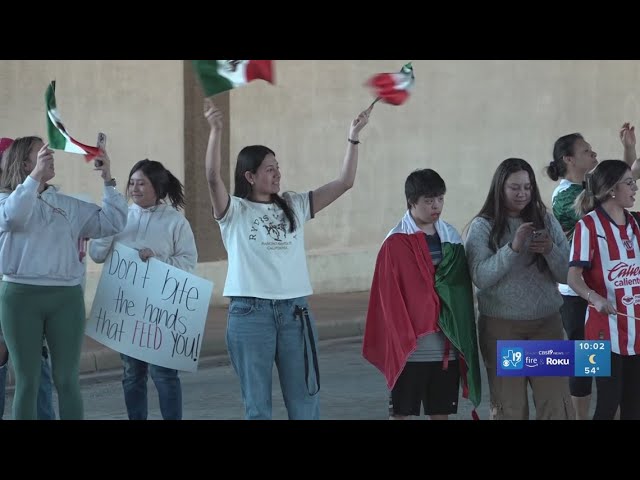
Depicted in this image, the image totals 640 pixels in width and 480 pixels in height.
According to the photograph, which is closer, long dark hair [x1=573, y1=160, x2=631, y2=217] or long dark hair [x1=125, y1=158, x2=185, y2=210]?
long dark hair [x1=573, y1=160, x2=631, y2=217]

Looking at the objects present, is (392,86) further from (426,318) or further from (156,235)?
(156,235)

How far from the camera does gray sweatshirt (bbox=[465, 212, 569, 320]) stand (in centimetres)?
656

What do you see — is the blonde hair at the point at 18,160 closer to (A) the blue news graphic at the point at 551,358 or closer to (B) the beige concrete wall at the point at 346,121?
(A) the blue news graphic at the point at 551,358

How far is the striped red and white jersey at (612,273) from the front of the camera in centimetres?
→ 662

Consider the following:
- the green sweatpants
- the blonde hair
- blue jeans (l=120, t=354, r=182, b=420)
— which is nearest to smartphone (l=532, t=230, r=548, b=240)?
blue jeans (l=120, t=354, r=182, b=420)

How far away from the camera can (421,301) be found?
21.5ft

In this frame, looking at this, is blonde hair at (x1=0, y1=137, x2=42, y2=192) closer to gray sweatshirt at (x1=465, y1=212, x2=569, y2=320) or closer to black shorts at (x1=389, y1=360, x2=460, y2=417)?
black shorts at (x1=389, y1=360, x2=460, y2=417)

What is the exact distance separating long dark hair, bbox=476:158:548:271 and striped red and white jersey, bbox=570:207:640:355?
0.23 metres

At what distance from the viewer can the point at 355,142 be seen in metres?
6.69

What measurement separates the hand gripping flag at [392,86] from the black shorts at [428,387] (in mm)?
1445

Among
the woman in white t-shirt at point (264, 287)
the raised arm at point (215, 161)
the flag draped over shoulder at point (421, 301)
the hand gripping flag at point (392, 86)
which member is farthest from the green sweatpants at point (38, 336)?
the hand gripping flag at point (392, 86)

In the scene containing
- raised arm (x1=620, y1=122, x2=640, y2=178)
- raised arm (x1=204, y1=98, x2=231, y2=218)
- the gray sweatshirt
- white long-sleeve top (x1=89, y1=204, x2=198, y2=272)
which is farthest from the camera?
raised arm (x1=620, y1=122, x2=640, y2=178)

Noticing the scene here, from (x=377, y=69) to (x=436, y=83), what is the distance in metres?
1.01
